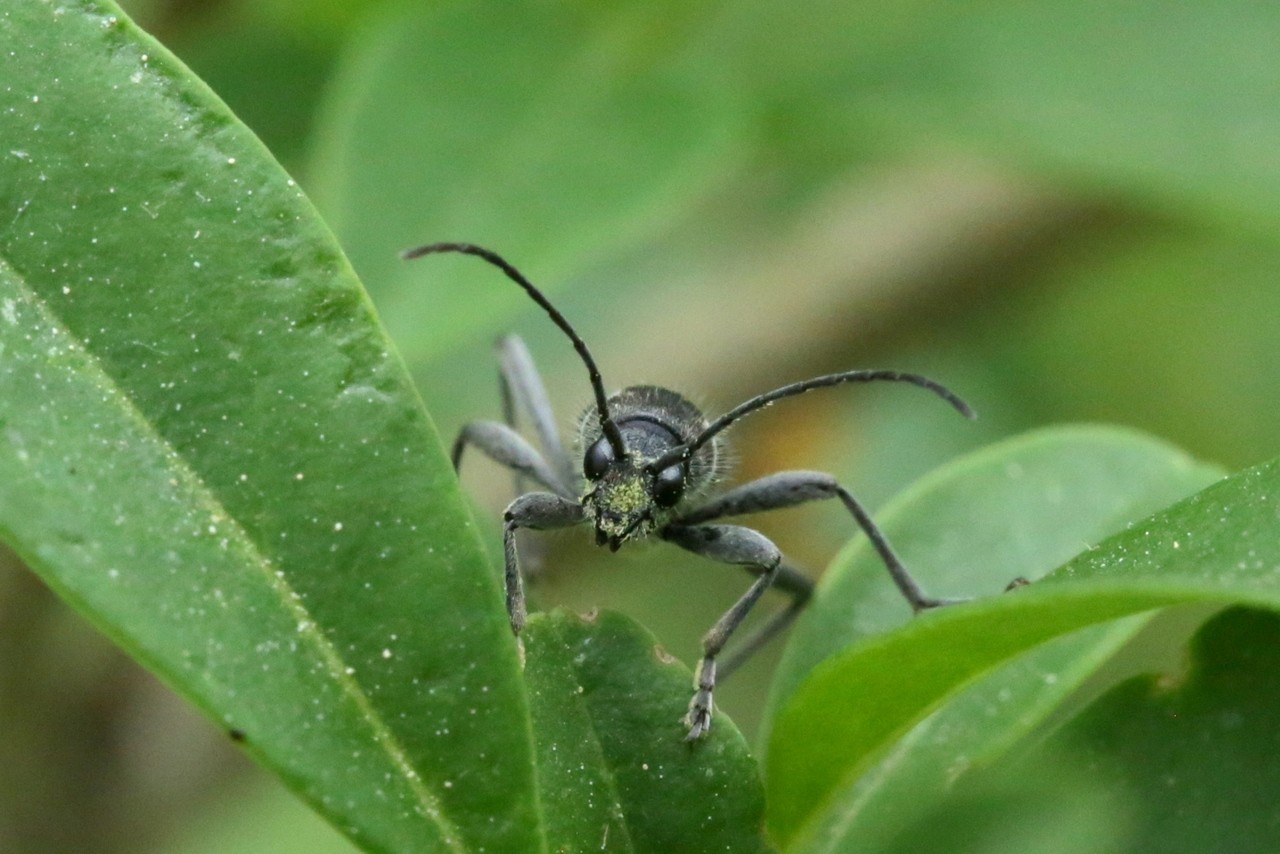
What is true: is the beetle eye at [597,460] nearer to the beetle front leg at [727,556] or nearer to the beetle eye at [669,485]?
→ the beetle eye at [669,485]

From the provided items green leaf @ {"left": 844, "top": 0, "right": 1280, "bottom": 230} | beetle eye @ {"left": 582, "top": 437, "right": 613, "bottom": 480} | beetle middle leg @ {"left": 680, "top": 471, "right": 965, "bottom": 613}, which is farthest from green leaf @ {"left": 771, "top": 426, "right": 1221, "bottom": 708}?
green leaf @ {"left": 844, "top": 0, "right": 1280, "bottom": 230}

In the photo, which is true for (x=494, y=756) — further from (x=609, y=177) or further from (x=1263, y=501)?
(x=609, y=177)

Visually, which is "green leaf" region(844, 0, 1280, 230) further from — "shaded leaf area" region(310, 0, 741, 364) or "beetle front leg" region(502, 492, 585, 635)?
"beetle front leg" region(502, 492, 585, 635)

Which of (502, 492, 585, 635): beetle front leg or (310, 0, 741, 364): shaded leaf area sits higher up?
(310, 0, 741, 364): shaded leaf area

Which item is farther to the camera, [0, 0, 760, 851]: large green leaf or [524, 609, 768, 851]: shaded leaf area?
[524, 609, 768, 851]: shaded leaf area

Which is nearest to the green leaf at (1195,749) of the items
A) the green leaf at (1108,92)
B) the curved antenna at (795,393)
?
the curved antenna at (795,393)

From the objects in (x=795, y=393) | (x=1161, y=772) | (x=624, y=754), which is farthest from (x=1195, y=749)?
(x=795, y=393)

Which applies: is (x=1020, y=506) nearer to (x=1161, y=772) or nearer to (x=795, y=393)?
(x=795, y=393)
